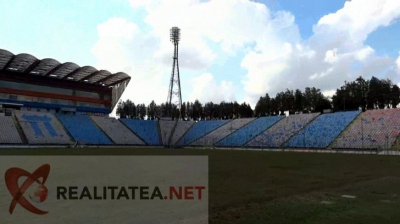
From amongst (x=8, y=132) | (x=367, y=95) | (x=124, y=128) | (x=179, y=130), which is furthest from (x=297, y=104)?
(x=8, y=132)

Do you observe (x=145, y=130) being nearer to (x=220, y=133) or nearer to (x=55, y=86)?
(x=220, y=133)

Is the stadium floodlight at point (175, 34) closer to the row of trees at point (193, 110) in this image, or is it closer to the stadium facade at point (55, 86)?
the stadium facade at point (55, 86)

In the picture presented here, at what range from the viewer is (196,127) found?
81.4 metres

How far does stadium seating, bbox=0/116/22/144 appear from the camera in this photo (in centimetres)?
5325

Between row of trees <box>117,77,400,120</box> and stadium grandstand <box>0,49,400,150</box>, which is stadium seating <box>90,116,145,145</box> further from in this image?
row of trees <box>117,77,400,120</box>

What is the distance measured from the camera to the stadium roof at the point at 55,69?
57.9 meters

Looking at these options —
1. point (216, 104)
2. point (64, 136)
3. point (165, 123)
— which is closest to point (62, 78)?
point (64, 136)

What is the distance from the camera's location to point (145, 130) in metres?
77.6

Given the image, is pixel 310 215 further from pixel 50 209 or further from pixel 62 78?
pixel 62 78

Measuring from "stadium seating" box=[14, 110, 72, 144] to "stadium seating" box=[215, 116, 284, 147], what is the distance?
104ft

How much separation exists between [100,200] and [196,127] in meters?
71.9

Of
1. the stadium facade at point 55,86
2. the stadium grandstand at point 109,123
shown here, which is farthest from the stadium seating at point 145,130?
the stadium facade at point 55,86

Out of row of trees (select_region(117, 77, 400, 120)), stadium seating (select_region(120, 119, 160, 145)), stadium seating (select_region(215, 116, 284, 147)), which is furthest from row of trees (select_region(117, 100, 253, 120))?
stadium seating (select_region(215, 116, 284, 147))

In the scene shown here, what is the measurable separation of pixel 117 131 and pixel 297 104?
50551mm
